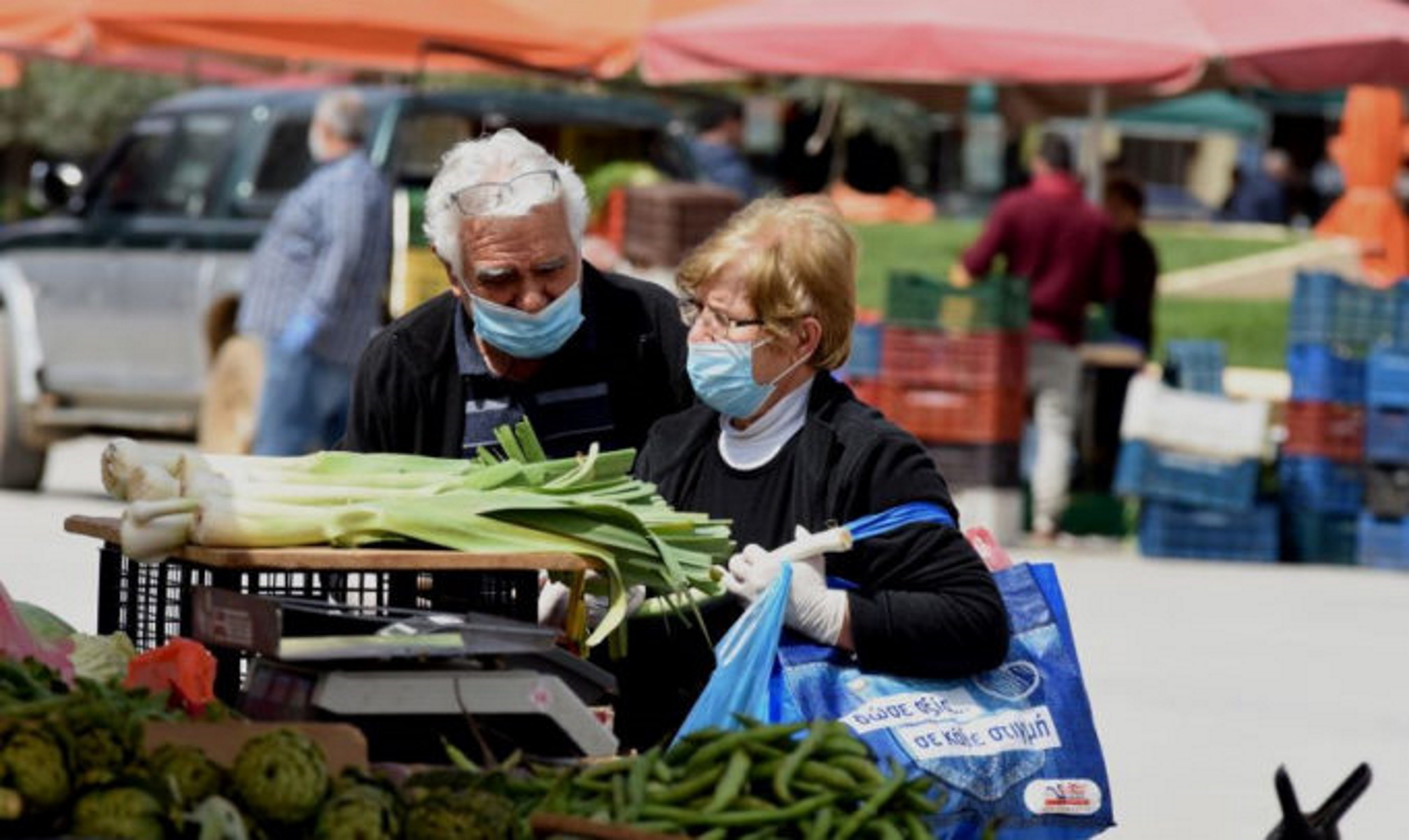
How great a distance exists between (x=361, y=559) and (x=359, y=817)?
27.7 inches

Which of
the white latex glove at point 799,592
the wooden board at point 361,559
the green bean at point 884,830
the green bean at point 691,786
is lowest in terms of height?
the green bean at point 884,830

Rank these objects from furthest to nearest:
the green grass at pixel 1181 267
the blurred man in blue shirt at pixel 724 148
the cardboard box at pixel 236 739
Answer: the green grass at pixel 1181 267
the blurred man in blue shirt at pixel 724 148
the cardboard box at pixel 236 739

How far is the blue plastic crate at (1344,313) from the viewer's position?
51.7ft

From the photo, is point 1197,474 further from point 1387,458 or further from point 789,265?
point 789,265

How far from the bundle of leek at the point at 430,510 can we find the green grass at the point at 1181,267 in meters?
18.5

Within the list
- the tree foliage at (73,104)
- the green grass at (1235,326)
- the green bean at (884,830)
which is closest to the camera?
the green bean at (884,830)

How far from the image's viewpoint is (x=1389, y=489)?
51.8 feet

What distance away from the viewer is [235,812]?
3.86 meters

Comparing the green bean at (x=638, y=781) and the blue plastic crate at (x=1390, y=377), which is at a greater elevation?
the green bean at (x=638, y=781)

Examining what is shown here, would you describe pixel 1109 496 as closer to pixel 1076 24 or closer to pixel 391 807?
pixel 1076 24

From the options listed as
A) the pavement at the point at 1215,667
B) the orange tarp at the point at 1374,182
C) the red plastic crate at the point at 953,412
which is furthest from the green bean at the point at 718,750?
the orange tarp at the point at 1374,182

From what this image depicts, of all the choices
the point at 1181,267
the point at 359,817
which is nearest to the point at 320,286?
the point at 359,817

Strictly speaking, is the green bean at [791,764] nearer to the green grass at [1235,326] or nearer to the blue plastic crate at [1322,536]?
the blue plastic crate at [1322,536]

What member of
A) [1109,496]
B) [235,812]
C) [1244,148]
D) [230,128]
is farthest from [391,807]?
[1244,148]
